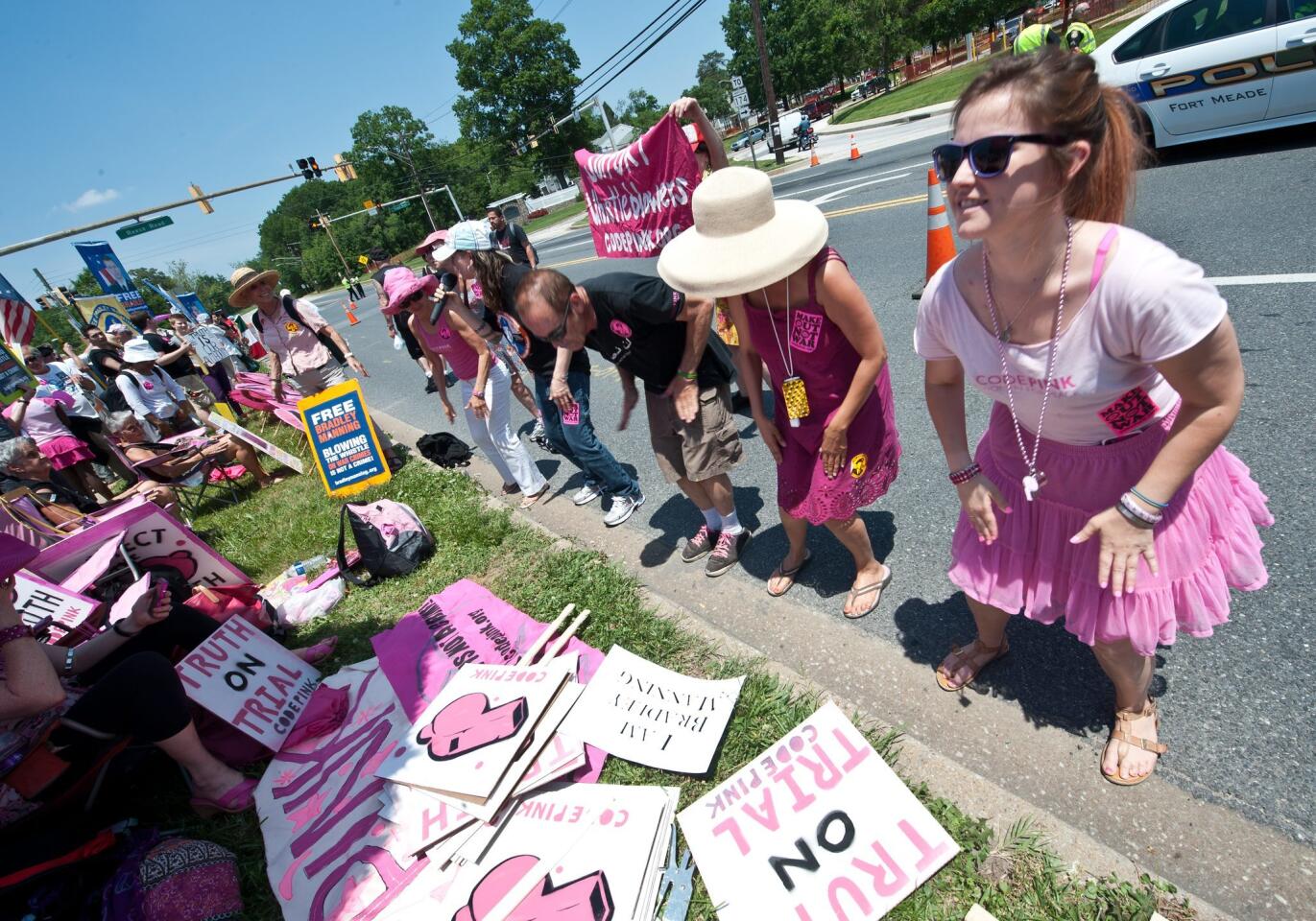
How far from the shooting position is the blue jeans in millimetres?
3863

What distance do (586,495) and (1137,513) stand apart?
3660 millimetres

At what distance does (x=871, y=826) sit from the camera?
1.84 metres

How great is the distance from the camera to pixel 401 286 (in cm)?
436

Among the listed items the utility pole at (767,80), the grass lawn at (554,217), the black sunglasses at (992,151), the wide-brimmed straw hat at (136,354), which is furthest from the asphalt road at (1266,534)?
the grass lawn at (554,217)

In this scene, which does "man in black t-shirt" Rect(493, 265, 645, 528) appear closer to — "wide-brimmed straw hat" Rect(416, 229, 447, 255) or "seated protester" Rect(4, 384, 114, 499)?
"wide-brimmed straw hat" Rect(416, 229, 447, 255)

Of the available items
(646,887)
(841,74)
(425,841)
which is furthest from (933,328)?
(841,74)

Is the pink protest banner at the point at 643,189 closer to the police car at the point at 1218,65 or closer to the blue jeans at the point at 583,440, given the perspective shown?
the blue jeans at the point at 583,440

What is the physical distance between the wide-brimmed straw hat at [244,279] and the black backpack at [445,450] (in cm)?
209

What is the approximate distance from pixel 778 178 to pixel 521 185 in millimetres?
52242

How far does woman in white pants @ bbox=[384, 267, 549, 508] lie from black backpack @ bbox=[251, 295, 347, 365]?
6.64 feet

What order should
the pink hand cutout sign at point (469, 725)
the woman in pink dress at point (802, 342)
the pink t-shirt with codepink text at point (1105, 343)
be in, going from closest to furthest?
the pink t-shirt with codepink text at point (1105, 343), the woman in pink dress at point (802, 342), the pink hand cutout sign at point (469, 725)

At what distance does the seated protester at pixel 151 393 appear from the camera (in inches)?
291

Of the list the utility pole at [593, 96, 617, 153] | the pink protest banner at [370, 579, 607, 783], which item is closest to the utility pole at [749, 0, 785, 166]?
the utility pole at [593, 96, 617, 153]

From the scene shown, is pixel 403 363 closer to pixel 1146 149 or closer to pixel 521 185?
pixel 1146 149
